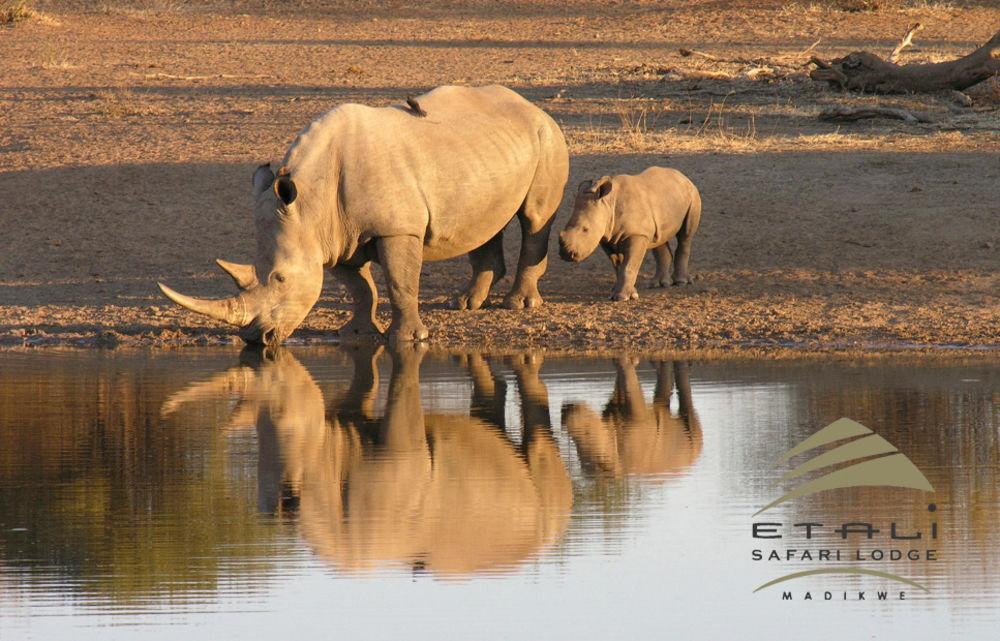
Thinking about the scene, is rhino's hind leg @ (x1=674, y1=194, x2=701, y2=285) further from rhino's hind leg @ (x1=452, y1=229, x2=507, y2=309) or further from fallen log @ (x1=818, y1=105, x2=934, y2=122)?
fallen log @ (x1=818, y1=105, x2=934, y2=122)

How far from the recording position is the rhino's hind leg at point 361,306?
42.6 feet

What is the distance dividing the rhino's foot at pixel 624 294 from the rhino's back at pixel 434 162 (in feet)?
3.39

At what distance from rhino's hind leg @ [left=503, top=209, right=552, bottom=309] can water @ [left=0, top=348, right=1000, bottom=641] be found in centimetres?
233

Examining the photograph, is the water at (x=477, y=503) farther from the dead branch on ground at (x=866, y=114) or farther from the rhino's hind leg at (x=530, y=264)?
the dead branch on ground at (x=866, y=114)

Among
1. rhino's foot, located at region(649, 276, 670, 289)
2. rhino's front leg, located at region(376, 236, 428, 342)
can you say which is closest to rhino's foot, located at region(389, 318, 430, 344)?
rhino's front leg, located at region(376, 236, 428, 342)

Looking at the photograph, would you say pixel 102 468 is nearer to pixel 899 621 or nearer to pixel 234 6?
pixel 899 621

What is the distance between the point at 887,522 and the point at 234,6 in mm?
22982

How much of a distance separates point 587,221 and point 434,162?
4.82 ft

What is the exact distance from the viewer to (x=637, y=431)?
30.5ft

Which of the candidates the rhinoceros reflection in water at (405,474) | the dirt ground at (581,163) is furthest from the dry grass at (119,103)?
the rhinoceros reflection in water at (405,474)

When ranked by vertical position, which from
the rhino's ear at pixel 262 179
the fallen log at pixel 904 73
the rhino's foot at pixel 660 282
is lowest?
the rhino's foot at pixel 660 282

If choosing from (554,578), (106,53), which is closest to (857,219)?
(554,578)

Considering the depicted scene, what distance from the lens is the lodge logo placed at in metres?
6.73

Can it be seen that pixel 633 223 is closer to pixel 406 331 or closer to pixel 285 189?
pixel 406 331
